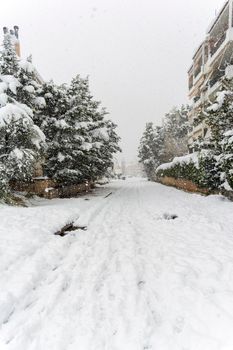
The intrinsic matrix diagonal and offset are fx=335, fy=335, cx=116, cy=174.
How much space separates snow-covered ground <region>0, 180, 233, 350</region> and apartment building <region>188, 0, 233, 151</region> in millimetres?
11354

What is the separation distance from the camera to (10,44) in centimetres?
1723

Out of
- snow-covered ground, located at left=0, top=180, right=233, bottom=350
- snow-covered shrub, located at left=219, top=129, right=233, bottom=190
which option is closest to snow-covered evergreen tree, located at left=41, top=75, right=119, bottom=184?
snow-covered shrub, located at left=219, top=129, right=233, bottom=190

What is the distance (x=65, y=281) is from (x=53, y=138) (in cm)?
1712

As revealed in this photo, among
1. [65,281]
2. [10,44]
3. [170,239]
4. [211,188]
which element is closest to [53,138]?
[10,44]

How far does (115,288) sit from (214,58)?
28.6 m

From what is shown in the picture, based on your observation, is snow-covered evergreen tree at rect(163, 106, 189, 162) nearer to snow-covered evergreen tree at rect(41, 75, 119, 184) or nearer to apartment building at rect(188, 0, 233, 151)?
apartment building at rect(188, 0, 233, 151)

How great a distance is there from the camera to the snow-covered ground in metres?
3.96

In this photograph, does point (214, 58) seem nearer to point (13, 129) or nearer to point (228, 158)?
point (228, 158)

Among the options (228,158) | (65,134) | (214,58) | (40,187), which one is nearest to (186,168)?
(214,58)

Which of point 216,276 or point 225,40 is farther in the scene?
point 225,40

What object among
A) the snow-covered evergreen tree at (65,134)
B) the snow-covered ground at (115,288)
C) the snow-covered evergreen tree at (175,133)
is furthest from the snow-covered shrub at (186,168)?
the snow-covered evergreen tree at (175,133)

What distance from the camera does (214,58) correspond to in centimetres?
2980

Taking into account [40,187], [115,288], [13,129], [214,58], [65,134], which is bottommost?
[115,288]

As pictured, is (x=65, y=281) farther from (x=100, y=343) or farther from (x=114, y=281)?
(x=100, y=343)
